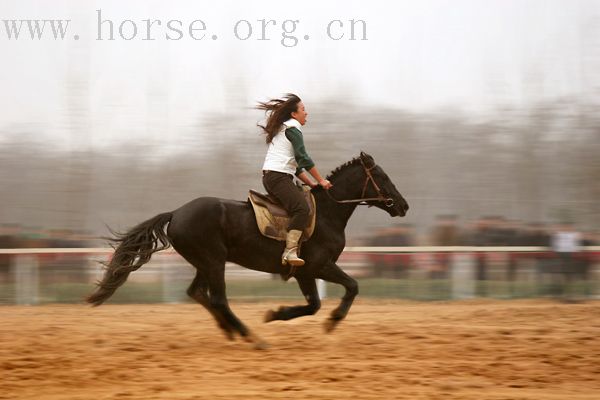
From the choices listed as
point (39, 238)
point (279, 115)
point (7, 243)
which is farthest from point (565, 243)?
point (7, 243)

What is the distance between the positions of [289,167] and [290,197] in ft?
1.01

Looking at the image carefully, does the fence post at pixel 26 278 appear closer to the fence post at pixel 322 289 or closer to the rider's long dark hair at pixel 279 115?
the fence post at pixel 322 289

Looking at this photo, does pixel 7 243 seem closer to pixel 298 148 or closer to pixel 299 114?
pixel 299 114

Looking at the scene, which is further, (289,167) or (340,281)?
(340,281)

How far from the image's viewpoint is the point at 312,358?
24.9ft

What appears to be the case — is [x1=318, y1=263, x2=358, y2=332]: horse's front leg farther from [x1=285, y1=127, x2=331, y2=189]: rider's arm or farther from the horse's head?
[x1=285, y1=127, x2=331, y2=189]: rider's arm

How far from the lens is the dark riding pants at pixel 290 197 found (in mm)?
8141

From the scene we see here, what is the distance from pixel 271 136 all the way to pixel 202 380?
2.75 metres

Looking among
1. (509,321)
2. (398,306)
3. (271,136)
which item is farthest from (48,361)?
(398,306)

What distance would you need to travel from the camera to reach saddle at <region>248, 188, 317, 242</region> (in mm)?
8250

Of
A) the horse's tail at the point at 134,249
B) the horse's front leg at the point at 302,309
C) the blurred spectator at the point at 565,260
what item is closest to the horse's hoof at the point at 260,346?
the horse's front leg at the point at 302,309

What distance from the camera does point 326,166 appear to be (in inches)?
607

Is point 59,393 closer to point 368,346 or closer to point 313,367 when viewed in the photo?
point 313,367

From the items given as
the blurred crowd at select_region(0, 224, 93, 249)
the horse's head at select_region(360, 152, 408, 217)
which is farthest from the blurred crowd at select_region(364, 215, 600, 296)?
the horse's head at select_region(360, 152, 408, 217)
